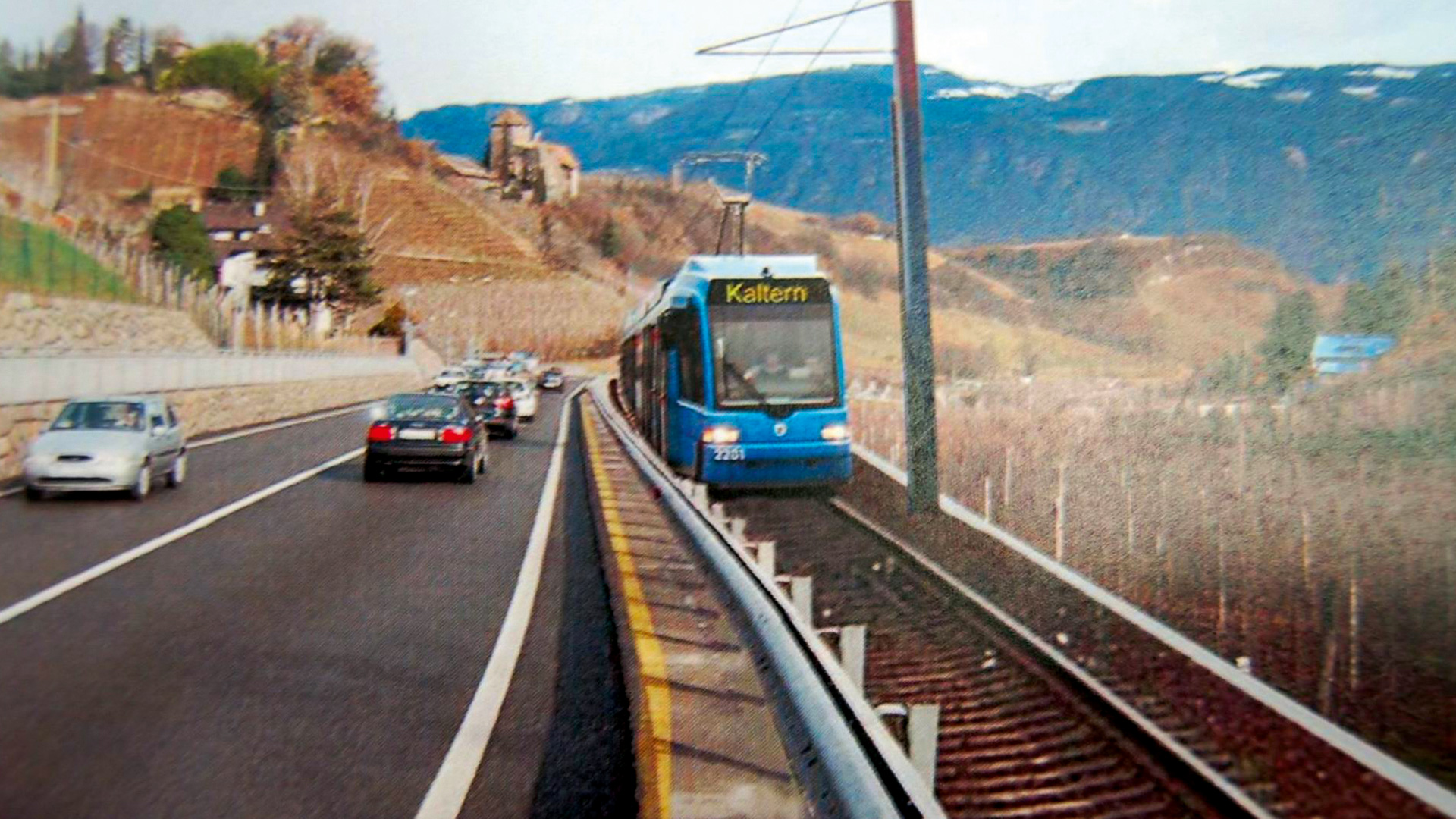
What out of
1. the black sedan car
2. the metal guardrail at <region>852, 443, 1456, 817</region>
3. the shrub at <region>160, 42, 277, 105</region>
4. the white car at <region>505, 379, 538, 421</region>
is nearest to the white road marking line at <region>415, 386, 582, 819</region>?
the shrub at <region>160, 42, 277, 105</region>

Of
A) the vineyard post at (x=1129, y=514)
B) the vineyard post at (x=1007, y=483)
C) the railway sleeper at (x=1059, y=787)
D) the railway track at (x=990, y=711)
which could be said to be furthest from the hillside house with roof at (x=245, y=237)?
the vineyard post at (x=1007, y=483)

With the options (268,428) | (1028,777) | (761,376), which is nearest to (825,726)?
(1028,777)

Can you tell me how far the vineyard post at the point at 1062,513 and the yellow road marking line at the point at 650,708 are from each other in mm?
4284

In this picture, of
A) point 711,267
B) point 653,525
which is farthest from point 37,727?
point 711,267

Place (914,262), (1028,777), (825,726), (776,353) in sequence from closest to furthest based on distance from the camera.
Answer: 1. (825,726)
2. (1028,777)
3. (914,262)
4. (776,353)

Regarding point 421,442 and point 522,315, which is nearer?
point 421,442

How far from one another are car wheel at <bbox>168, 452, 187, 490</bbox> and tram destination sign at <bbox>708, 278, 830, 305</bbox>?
773 cm

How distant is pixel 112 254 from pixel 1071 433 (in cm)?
1647

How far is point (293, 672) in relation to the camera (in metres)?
7.34

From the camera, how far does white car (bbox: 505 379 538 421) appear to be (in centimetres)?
3450

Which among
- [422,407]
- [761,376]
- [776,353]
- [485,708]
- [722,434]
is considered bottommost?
[485,708]

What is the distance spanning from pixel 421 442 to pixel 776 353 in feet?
19.4

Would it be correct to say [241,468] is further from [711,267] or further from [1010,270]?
[1010,270]

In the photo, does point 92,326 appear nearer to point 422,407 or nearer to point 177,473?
point 177,473
